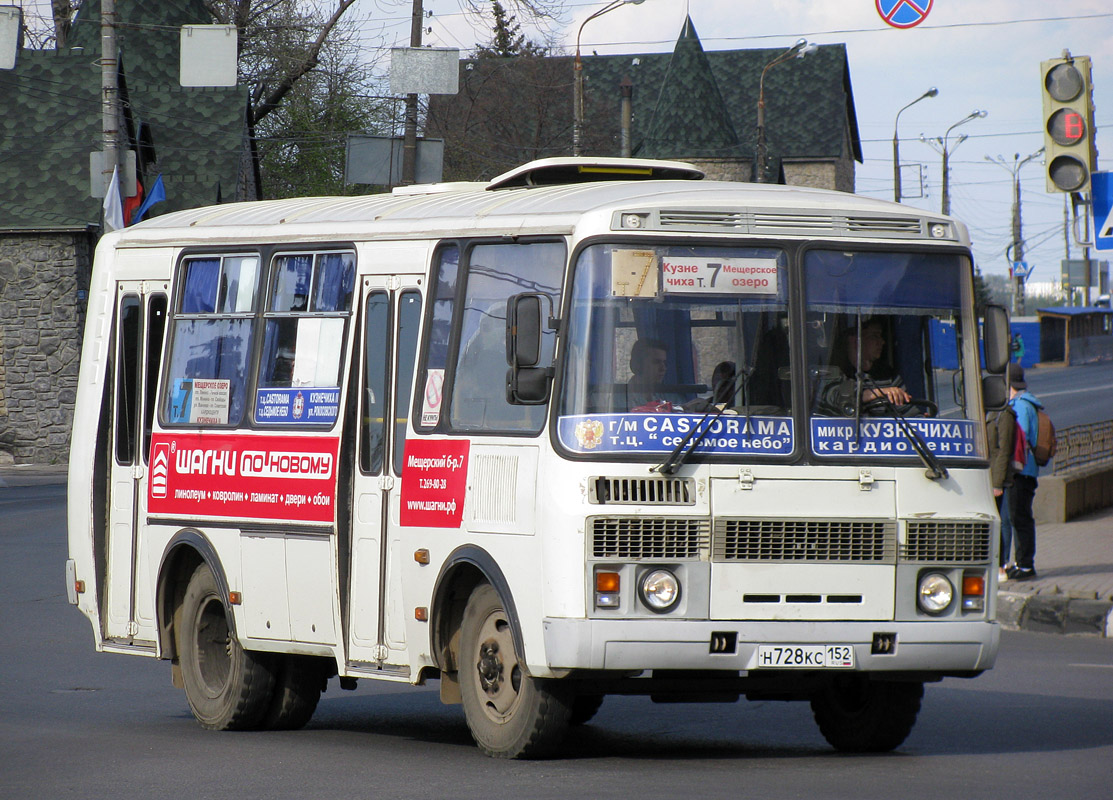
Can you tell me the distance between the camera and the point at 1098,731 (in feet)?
29.8

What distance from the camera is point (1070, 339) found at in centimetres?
7425

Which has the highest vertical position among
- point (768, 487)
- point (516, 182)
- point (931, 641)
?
point (516, 182)

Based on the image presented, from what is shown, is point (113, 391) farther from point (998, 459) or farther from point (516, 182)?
point (998, 459)

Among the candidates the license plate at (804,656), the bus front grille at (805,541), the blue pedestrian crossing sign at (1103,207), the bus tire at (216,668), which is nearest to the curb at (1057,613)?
the blue pedestrian crossing sign at (1103,207)

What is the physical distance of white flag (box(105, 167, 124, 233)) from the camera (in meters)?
26.9

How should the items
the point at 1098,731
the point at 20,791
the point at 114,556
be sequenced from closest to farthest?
1. the point at 20,791
2. the point at 1098,731
3. the point at 114,556

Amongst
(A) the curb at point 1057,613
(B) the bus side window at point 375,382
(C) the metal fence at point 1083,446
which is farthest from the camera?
(C) the metal fence at point 1083,446

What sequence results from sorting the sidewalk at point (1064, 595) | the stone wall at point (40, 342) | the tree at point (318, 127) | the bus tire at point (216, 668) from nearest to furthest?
the bus tire at point (216, 668), the sidewalk at point (1064, 595), the stone wall at point (40, 342), the tree at point (318, 127)

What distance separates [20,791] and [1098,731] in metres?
5.16

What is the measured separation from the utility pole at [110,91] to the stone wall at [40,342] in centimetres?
893

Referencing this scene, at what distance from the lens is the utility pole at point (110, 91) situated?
89.2 feet

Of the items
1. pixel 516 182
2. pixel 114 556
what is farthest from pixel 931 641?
pixel 114 556

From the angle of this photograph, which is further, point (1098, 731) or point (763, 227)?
point (1098, 731)

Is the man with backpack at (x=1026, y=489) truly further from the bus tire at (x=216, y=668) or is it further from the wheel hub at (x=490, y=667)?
the wheel hub at (x=490, y=667)
